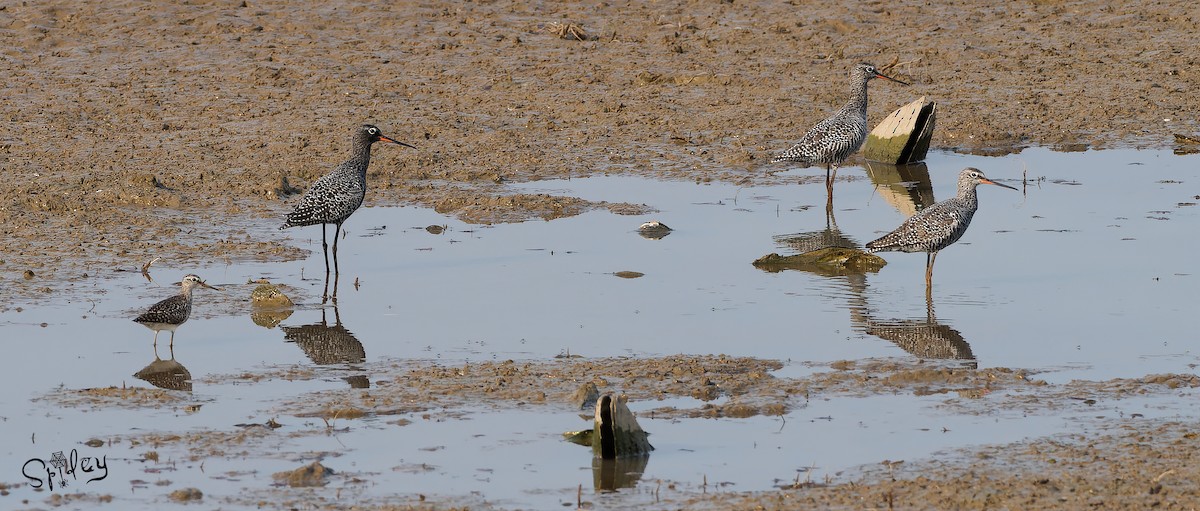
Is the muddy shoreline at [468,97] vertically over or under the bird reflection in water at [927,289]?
over

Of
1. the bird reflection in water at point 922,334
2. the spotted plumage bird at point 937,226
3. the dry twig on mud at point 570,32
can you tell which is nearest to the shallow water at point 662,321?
the bird reflection in water at point 922,334

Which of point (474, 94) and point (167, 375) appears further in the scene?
point (474, 94)

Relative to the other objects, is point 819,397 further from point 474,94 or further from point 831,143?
point 474,94

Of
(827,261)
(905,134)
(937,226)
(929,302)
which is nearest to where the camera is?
(929,302)

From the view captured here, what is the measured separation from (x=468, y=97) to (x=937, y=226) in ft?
28.0

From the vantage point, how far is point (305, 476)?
27.0 feet

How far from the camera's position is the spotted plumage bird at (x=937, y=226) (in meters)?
13.0

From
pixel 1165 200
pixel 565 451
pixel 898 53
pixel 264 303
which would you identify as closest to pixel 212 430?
pixel 565 451

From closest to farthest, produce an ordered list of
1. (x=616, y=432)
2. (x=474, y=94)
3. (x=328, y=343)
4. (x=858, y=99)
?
(x=616, y=432) < (x=328, y=343) < (x=858, y=99) < (x=474, y=94)

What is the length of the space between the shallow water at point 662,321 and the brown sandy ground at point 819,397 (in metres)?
0.14

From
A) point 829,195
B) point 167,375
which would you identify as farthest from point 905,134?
point 167,375

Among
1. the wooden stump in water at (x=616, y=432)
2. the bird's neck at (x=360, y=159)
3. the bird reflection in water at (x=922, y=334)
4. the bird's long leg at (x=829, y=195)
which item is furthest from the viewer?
the bird's long leg at (x=829, y=195)

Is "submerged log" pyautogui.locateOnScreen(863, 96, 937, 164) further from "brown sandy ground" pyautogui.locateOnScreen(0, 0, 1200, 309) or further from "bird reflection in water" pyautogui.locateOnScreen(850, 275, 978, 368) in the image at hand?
"bird reflection in water" pyautogui.locateOnScreen(850, 275, 978, 368)

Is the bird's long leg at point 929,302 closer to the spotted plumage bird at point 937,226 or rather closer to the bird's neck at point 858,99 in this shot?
the spotted plumage bird at point 937,226
